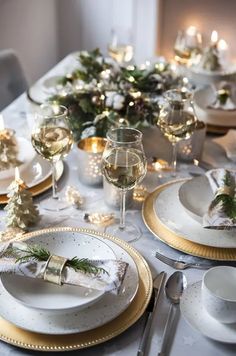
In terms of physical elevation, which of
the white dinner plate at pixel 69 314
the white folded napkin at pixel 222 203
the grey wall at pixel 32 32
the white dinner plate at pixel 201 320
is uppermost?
the white folded napkin at pixel 222 203

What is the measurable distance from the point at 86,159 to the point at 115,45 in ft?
3.81

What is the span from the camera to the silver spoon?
794 mm

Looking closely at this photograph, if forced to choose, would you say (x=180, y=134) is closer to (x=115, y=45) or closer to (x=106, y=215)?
(x=106, y=215)

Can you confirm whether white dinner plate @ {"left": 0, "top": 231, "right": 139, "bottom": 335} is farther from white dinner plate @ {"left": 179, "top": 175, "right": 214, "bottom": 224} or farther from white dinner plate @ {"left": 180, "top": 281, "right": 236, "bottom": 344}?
white dinner plate @ {"left": 179, "top": 175, "right": 214, "bottom": 224}

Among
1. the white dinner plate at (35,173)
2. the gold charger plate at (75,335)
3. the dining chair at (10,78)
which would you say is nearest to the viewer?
the gold charger plate at (75,335)

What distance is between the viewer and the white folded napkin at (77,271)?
80 centimetres

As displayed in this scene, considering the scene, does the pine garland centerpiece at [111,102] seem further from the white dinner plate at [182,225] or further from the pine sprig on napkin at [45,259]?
the pine sprig on napkin at [45,259]

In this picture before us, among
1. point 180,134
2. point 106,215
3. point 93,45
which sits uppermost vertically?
point 180,134

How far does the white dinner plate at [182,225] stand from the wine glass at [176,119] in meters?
0.16

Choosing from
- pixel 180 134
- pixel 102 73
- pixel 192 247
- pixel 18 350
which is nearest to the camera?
pixel 18 350

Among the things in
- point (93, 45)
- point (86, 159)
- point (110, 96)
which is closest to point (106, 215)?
point (86, 159)

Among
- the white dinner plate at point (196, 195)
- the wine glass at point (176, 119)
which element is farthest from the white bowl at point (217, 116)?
the white dinner plate at point (196, 195)

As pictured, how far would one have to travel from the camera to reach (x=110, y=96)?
53.1 inches

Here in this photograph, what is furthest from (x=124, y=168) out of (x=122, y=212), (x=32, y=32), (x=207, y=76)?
(x=32, y=32)
